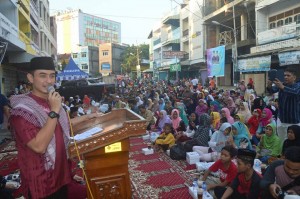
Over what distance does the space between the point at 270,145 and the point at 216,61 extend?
1441cm

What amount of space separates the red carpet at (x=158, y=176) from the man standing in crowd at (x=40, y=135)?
9.08 feet

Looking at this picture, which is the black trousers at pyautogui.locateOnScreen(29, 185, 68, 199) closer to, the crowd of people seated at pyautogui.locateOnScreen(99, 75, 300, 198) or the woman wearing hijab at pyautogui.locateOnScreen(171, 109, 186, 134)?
the crowd of people seated at pyautogui.locateOnScreen(99, 75, 300, 198)

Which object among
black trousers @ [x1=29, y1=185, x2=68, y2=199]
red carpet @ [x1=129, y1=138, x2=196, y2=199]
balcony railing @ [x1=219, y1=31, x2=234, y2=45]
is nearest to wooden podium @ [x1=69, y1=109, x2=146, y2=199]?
black trousers @ [x1=29, y1=185, x2=68, y2=199]

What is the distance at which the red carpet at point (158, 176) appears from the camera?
4.47 m

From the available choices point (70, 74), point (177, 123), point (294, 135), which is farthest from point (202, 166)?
point (70, 74)

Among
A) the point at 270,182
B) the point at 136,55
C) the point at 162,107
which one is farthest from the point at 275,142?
the point at 136,55

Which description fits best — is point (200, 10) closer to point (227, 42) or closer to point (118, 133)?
point (227, 42)

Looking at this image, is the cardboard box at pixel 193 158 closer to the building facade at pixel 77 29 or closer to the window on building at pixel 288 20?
the window on building at pixel 288 20

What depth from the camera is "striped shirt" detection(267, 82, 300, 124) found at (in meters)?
4.57

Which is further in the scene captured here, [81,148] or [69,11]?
[69,11]

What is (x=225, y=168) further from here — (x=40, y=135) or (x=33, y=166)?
(x=40, y=135)

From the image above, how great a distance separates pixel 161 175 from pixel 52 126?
3942mm

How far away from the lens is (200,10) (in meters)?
23.7

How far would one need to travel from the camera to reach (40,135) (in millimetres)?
1610
